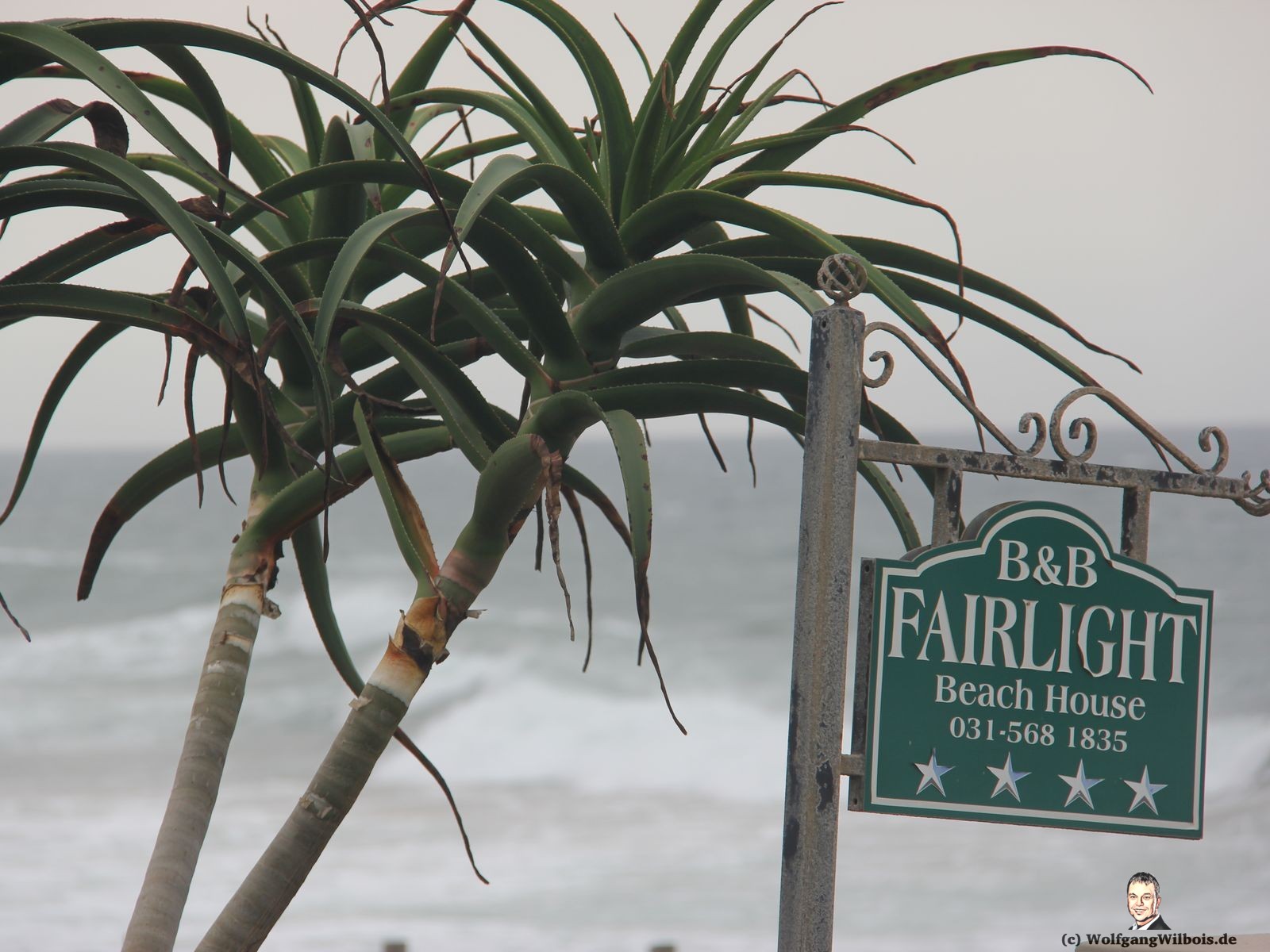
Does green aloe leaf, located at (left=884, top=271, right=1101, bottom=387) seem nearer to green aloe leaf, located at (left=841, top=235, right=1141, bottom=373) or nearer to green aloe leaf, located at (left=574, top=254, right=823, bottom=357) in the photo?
green aloe leaf, located at (left=841, top=235, right=1141, bottom=373)

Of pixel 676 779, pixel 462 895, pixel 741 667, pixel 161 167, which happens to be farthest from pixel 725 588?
pixel 161 167

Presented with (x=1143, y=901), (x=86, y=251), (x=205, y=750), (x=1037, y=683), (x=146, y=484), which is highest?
(x=86, y=251)

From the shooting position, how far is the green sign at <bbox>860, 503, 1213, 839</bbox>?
183 cm

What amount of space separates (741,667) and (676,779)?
→ 5.56 m

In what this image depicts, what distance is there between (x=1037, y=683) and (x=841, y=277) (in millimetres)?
605

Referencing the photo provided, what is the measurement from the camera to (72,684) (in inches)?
795

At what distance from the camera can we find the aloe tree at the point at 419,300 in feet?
5.83

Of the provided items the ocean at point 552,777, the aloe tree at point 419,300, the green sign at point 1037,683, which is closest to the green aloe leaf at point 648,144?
the aloe tree at point 419,300

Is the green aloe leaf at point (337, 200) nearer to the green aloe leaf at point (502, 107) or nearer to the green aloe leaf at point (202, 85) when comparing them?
the green aloe leaf at point (502, 107)

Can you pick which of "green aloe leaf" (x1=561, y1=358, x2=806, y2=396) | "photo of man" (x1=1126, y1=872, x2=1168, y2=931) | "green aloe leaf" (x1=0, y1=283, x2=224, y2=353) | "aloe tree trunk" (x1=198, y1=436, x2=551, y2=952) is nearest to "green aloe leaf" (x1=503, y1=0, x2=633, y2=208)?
"green aloe leaf" (x1=561, y1=358, x2=806, y2=396)

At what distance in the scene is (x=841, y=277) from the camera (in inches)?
71.7

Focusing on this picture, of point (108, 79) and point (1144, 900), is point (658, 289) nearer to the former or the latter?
point (108, 79)

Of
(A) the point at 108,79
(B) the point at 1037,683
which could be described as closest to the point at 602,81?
(A) the point at 108,79

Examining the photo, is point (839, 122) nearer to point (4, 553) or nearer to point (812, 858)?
point (812, 858)
